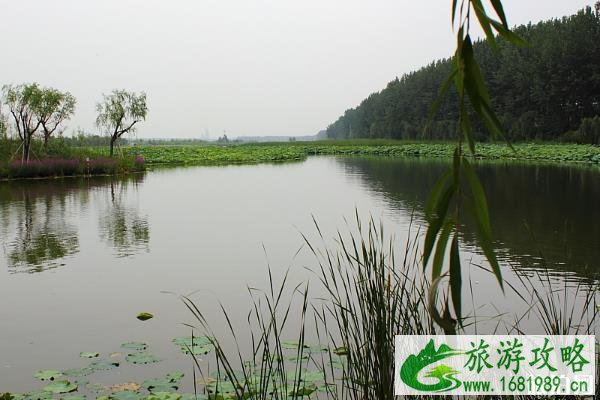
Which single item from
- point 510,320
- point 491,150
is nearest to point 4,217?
point 510,320

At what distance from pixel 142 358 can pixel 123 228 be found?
7.00 metres

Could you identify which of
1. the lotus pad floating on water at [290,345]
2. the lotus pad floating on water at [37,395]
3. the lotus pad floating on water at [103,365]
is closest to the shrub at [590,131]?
the lotus pad floating on water at [290,345]

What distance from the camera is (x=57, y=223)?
11.6 meters

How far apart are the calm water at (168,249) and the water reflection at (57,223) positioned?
3cm

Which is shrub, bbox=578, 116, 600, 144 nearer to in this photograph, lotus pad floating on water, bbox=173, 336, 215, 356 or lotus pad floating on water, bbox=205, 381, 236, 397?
lotus pad floating on water, bbox=173, 336, 215, 356

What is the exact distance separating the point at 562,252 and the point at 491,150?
35.1 meters

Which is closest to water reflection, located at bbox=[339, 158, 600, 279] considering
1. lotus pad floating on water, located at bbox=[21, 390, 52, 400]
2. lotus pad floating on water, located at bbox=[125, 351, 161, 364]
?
lotus pad floating on water, located at bbox=[125, 351, 161, 364]

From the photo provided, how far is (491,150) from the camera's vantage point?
135ft

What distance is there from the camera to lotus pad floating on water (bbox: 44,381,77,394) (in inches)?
155

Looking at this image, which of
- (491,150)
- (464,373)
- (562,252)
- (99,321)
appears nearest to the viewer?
(464,373)

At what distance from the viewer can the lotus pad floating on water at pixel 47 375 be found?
4207 millimetres

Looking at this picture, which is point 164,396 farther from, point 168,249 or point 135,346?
point 168,249

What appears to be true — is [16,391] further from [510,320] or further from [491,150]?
[491,150]

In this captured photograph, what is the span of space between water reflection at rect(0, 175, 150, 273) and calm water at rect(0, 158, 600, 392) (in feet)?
0.11
